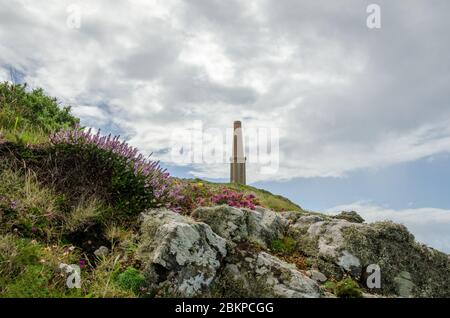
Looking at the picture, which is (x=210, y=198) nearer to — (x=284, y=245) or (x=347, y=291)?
(x=284, y=245)

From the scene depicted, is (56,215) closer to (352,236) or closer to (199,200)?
(199,200)

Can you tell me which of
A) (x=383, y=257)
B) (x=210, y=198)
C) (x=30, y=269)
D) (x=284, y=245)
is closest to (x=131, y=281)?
(x=30, y=269)

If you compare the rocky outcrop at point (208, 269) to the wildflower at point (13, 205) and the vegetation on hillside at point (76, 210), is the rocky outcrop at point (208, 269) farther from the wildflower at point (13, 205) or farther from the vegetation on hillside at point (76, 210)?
the wildflower at point (13, 205)

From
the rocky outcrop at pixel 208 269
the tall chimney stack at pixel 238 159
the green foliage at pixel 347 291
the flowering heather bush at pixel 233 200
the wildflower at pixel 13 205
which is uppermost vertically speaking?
the tall chimney stack at pixel 238 159

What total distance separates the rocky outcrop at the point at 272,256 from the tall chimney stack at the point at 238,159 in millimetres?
15734

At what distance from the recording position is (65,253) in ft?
20.1

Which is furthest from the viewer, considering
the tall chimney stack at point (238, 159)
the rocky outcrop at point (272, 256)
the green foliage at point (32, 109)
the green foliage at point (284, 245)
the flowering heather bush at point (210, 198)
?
the tall chimney stack at point (238, 159)

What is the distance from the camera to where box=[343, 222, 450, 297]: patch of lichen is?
23.1 feet

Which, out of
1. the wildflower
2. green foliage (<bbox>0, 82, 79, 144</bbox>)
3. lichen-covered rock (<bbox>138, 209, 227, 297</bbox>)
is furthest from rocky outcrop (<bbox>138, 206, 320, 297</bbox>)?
green foliage (<bbox>0, 82, 79, 144</bbox>)

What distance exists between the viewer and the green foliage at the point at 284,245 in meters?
7.43

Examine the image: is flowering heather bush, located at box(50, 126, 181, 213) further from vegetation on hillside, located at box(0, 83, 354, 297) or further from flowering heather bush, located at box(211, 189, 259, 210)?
flowering heather bush, located at box(211, 189, 259, 210)

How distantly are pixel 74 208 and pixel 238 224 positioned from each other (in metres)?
2.94

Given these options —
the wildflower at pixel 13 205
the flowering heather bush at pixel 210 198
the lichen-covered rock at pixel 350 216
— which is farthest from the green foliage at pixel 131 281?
the lichen-covered rock at pixel 350 216
